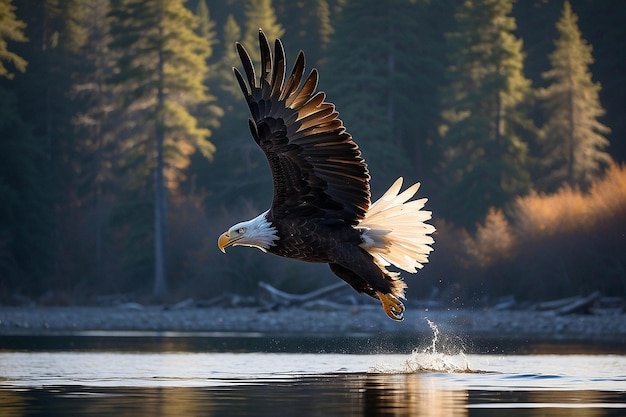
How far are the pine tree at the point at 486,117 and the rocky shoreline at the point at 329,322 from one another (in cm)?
892

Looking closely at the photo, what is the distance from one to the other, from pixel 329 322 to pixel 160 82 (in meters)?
11.0

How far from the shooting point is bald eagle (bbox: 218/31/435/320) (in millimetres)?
9992

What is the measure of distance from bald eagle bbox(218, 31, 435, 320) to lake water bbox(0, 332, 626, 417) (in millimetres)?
1060

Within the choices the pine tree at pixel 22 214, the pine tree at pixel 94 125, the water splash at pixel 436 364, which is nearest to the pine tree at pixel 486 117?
the pine tree at pixel 94 125

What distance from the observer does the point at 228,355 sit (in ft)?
47.6

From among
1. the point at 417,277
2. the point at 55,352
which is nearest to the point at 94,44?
the point at 417,277

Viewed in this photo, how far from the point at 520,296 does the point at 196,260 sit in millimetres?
8814

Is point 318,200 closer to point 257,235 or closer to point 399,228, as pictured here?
point 257,235

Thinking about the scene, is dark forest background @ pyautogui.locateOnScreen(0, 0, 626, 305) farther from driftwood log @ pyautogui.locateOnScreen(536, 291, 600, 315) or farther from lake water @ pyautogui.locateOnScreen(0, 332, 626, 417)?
lake water @ pyautogui.locateOnScreen(0, 332, 626, 417)

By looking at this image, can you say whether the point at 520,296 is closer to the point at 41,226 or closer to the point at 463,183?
the point at 463,183

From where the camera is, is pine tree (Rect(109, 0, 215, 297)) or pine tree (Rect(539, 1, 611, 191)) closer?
pine tree (Rect(109, 0, 215, 297))

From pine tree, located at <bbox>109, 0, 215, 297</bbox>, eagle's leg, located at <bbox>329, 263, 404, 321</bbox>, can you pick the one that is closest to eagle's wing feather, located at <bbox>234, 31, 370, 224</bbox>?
eagle's leg, located at <bbox>329, 263, 404, 321</bbox>

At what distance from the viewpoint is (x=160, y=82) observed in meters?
32.6

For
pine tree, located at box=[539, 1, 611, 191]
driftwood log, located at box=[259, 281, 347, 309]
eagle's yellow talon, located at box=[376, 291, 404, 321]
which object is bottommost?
eagle's yellow talon, located at box=[376, 291, 404, 321]
